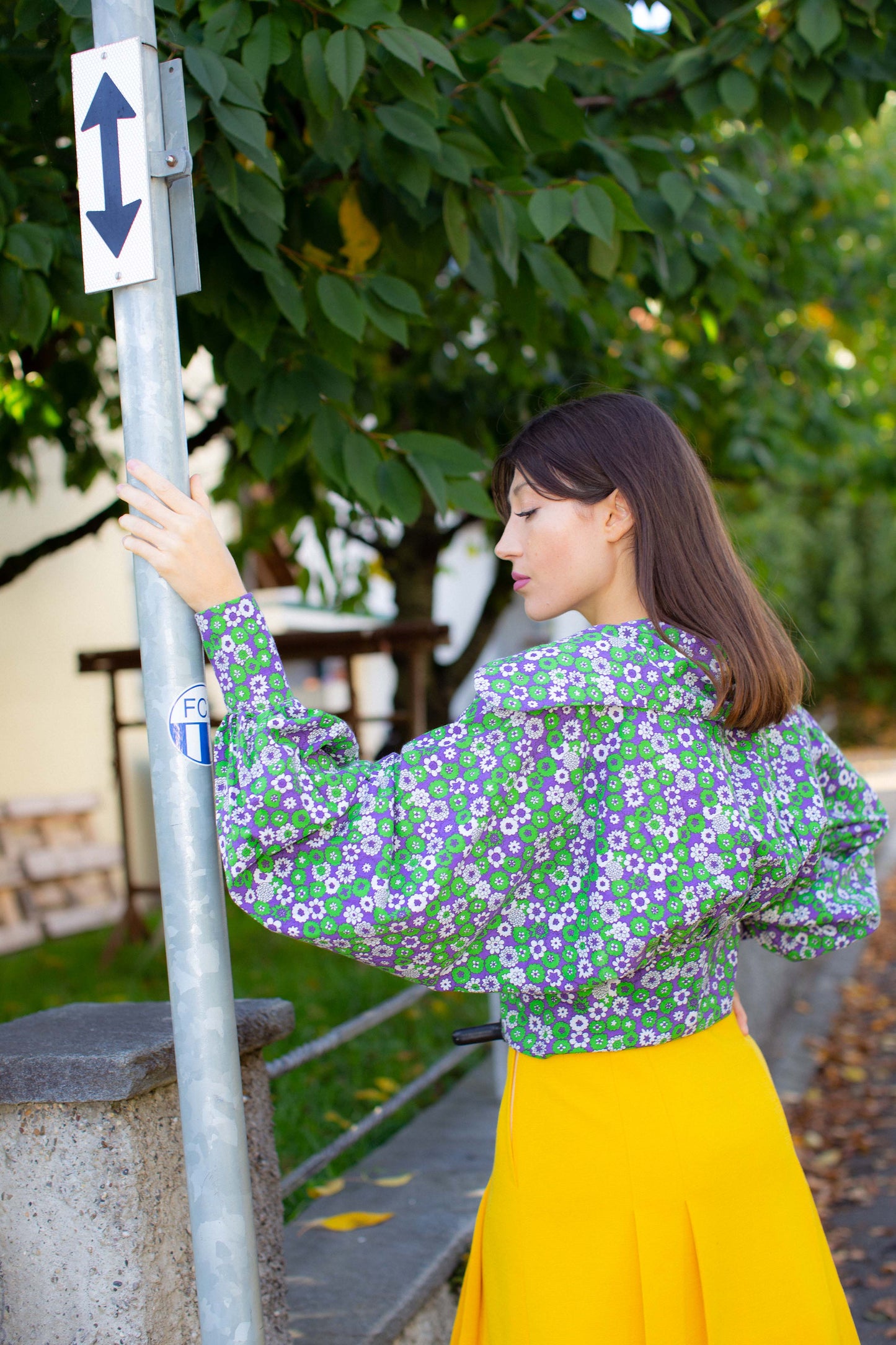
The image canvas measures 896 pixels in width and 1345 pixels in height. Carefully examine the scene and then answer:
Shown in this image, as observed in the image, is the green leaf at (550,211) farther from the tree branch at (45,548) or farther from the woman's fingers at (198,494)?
the tree branch at (45,548)

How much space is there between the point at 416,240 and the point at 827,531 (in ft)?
66.6

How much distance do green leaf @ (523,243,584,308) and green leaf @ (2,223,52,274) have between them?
93 cm

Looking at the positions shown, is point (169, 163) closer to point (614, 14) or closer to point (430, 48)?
point (430, 48)

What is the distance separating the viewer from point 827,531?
21.7 m

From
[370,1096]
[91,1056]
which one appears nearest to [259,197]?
[91,1056]

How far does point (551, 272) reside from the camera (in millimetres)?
2547

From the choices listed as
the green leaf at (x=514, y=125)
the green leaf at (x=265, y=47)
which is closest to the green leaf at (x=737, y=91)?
the green leaf at (x=514, y=125)

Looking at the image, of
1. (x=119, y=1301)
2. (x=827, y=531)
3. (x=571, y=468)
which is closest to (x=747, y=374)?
(x=571, y=468)

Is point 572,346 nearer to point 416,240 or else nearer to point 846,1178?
point 416,240

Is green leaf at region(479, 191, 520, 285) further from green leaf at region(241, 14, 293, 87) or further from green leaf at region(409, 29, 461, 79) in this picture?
green leaf at region(241, 14, 293, 87)

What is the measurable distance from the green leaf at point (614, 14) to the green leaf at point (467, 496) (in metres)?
0.84

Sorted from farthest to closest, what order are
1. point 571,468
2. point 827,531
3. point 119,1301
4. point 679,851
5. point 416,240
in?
point 827,531 → point 416,240 → point 119,1301 → point 571,468 → point 679,851

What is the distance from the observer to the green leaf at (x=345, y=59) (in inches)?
76.5

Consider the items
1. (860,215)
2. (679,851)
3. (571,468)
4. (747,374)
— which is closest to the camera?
(679,851)
